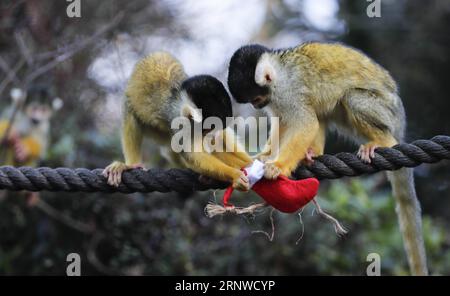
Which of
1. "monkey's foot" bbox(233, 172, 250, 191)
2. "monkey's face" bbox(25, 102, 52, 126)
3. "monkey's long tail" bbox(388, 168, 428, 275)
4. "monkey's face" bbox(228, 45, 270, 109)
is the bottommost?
"monkey's long tail" bbox(388, 168, 428, 275)

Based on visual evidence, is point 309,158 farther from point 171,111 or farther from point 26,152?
point 26,152

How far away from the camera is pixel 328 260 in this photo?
6.26m

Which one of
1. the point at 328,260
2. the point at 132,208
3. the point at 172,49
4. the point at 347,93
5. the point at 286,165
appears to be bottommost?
the point at 328,260

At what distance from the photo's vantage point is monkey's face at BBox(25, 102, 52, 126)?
6.96 m

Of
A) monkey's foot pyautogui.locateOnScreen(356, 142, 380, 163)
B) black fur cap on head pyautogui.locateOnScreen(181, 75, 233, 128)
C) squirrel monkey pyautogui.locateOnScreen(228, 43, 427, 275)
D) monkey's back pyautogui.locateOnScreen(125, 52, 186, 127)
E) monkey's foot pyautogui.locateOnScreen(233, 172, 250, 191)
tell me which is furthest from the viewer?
monkey's back pyautogui.locateOnScreen(125, 52, 186, 127)

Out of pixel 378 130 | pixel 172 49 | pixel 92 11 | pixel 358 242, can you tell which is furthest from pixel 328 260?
pixel 92 11

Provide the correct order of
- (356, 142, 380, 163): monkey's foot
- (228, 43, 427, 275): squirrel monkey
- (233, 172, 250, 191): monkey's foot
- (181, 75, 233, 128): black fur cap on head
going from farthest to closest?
(228, 43, 427, 275): squirrel monkey < (356, 142, 380, 163): monkey's foot < (181, 75, 233, 128): black fur cap on head < (233, 172, 250, 191): monkey's foot

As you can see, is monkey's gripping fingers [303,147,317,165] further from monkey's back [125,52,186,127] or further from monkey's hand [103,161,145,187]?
monkey's hand [103,161,145,187]

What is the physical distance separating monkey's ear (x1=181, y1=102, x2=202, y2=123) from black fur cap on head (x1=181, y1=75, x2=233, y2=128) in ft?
0.10

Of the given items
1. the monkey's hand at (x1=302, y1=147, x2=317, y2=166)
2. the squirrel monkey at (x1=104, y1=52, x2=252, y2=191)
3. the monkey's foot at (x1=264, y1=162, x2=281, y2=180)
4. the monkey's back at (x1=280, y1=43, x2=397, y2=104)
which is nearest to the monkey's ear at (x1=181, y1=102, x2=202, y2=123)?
the squirrel monkey at (x1=104, y1=52, x2=252, y2=191)

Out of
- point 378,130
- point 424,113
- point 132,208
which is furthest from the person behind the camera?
point 424,113

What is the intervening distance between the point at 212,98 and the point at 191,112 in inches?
6.6
